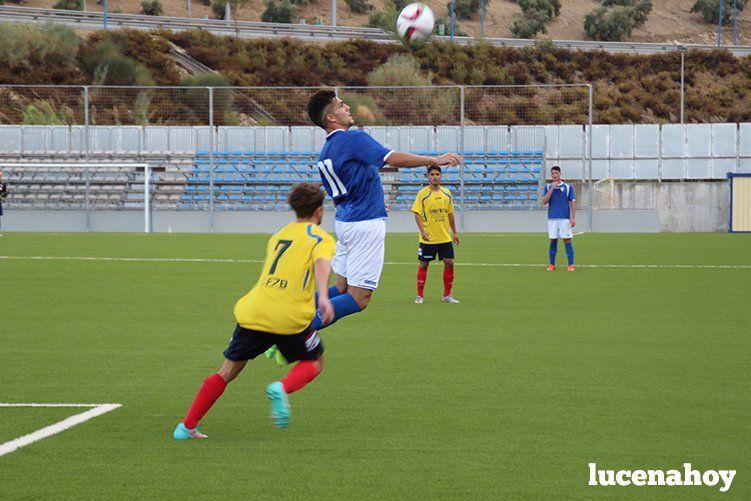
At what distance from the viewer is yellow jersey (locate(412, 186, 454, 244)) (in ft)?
50.4

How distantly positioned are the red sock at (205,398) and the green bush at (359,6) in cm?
10063

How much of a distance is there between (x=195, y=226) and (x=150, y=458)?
32.5 metres

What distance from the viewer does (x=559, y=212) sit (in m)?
21.5

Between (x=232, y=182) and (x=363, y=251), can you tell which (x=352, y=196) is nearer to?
(x=363, y=251)

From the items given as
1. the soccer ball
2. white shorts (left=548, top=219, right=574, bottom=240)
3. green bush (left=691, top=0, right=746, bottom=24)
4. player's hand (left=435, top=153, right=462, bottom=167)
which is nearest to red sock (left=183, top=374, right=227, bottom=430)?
player's hand (left=435, top=153, right=462, bottom=167)

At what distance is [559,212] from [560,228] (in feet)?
1.37

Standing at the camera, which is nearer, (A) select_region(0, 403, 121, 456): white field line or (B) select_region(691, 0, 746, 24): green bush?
(A) select_region(0, 403, 121, 456): white field line

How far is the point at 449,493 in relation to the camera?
5.19 metres

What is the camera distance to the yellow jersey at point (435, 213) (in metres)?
15.4

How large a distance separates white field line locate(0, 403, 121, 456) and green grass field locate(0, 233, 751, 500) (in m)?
0.07

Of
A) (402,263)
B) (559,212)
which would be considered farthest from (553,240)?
(402,263)

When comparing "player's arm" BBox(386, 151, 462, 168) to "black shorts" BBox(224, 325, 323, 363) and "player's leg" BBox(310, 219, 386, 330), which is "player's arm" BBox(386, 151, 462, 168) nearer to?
"player's leg" BBox(310, 219, 386, 330)

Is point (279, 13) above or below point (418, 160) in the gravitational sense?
above

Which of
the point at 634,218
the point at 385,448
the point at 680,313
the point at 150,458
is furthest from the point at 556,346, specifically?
the point at 634,218
